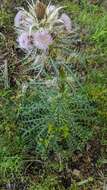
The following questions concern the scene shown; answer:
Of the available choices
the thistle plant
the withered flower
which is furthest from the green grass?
the withered flower

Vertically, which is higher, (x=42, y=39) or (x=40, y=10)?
(x=40, y=10)

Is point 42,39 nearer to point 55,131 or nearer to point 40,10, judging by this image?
point 40,10

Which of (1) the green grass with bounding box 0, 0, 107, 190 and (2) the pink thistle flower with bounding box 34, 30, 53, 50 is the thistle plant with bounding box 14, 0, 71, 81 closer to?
(2) the pink thistle flower with bounding box 34, 30, 53, 50

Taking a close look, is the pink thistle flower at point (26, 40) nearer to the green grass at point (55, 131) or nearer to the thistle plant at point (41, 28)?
the thistle plant at point (41, 28)

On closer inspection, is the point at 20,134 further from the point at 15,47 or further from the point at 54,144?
the point at 15,47

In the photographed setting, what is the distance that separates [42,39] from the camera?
2258mm

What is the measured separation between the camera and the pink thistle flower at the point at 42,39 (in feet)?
7.43

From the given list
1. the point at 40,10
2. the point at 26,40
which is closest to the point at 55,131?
the point at 26,40

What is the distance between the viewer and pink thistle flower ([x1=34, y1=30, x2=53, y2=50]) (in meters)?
2.26

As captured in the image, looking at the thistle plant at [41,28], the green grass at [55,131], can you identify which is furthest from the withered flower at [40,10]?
the green grass at [55,131]

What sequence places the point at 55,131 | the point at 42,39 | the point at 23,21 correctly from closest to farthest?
the point at 42,39, the point at 23,21, the point at 55,131

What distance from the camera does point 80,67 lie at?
3.18 meters

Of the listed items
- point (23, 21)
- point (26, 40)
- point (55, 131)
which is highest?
point (23, 21)

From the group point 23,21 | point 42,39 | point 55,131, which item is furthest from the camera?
point 55,131
